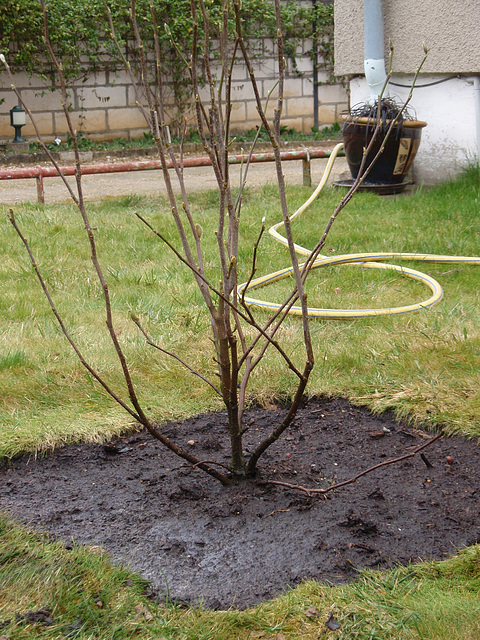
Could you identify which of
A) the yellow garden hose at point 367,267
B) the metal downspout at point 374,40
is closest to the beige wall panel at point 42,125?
the metal downspout at point 374,40

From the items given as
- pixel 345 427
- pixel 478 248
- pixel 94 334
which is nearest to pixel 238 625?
pixel 345 427

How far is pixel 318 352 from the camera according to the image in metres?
3.39

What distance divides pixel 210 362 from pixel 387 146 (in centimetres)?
Answer: 414

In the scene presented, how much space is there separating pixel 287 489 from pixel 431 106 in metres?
5.96

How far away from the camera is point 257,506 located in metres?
2.35

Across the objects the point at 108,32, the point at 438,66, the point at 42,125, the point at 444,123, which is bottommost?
the point at 444,123

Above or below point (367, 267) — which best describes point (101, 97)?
above

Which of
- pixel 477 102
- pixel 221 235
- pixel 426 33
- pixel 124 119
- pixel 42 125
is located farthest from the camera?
pixel 124 119

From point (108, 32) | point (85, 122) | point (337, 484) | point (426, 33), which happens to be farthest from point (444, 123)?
point (85, 122)

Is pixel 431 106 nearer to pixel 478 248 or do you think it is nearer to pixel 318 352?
pixel 478 248

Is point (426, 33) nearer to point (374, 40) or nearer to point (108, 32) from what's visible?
point (374, 40)

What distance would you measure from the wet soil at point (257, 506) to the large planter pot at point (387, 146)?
4.49 metres

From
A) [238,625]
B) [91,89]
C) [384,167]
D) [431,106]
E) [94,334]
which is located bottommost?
[238,625]

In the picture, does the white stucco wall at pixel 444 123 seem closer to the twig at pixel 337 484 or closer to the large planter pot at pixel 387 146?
the large planter pot at pixel 387 146
